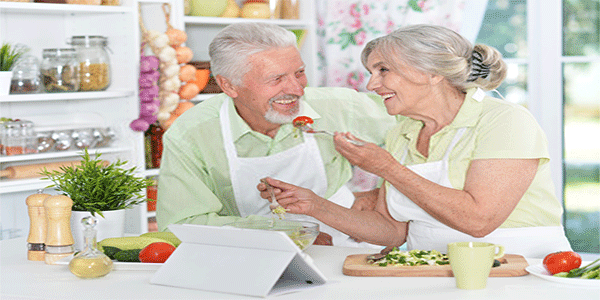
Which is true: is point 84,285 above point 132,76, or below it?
below

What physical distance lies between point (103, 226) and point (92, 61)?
4.64 ft

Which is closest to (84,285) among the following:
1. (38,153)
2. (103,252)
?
(103,252)

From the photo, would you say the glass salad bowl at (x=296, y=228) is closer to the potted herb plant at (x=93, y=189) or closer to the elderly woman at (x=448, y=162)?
the elderly woman at (x=448, y=162)

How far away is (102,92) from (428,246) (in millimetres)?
1696

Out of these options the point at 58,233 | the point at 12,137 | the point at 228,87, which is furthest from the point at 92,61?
the point at 58,233

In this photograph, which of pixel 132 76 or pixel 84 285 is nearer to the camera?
pixel 84 285

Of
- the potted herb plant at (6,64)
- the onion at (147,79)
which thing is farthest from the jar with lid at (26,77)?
the onion at (147,79)

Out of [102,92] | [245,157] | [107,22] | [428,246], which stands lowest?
[428,246]

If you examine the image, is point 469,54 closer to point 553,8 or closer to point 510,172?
point 510,172

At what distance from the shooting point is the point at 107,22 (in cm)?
330

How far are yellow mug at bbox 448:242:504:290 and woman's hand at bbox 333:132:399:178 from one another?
0.52 meters

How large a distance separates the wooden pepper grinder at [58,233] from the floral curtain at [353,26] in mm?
2300

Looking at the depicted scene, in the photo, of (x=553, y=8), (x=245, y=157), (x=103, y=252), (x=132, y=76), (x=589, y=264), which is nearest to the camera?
(x=589, y=264)

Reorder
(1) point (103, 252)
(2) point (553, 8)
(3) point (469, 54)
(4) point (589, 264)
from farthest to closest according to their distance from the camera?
(2) point (553, 8) → (3) point (469, 54) → (1) point (103, 252) → (4) point (589, 264)
